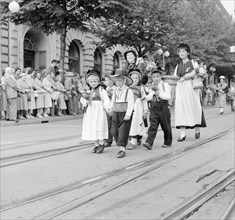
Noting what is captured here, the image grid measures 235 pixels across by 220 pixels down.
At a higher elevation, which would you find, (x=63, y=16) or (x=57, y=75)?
(x=63, y=16)

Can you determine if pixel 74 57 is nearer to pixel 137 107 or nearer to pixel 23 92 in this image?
pixel 23 92

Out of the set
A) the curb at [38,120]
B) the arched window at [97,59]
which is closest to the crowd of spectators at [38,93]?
the curb at [38,120]

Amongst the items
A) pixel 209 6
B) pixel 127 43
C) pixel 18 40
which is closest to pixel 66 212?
pixel 18 40

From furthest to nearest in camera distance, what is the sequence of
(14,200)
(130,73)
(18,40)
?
(18,40) < (130,73) < (14,200)

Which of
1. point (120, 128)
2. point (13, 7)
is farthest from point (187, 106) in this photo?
point (13, 7)

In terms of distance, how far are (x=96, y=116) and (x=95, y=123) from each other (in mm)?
128

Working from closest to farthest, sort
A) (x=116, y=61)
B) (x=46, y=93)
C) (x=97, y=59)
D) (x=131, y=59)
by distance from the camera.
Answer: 1. (x=131, y=59)
2. (x=46, y=93)
3. (x=97, y=59)
4. (x=116, y=61)

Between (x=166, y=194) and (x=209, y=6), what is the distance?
34630 mm

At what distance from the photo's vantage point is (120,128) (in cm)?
803

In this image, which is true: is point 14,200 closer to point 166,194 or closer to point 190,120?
point 166,194

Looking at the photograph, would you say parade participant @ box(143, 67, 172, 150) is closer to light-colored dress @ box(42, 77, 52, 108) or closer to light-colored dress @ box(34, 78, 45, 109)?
light-colored dress @ box(34, 78, 45, 109)

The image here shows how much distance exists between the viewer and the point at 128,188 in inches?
216

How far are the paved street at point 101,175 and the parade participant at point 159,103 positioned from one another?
407mm

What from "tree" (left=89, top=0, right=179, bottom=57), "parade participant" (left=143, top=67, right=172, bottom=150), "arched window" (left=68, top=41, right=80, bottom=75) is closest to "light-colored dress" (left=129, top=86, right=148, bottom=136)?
Answer: "parade participant" (left=143, top=67, right=172, bottom=150)
